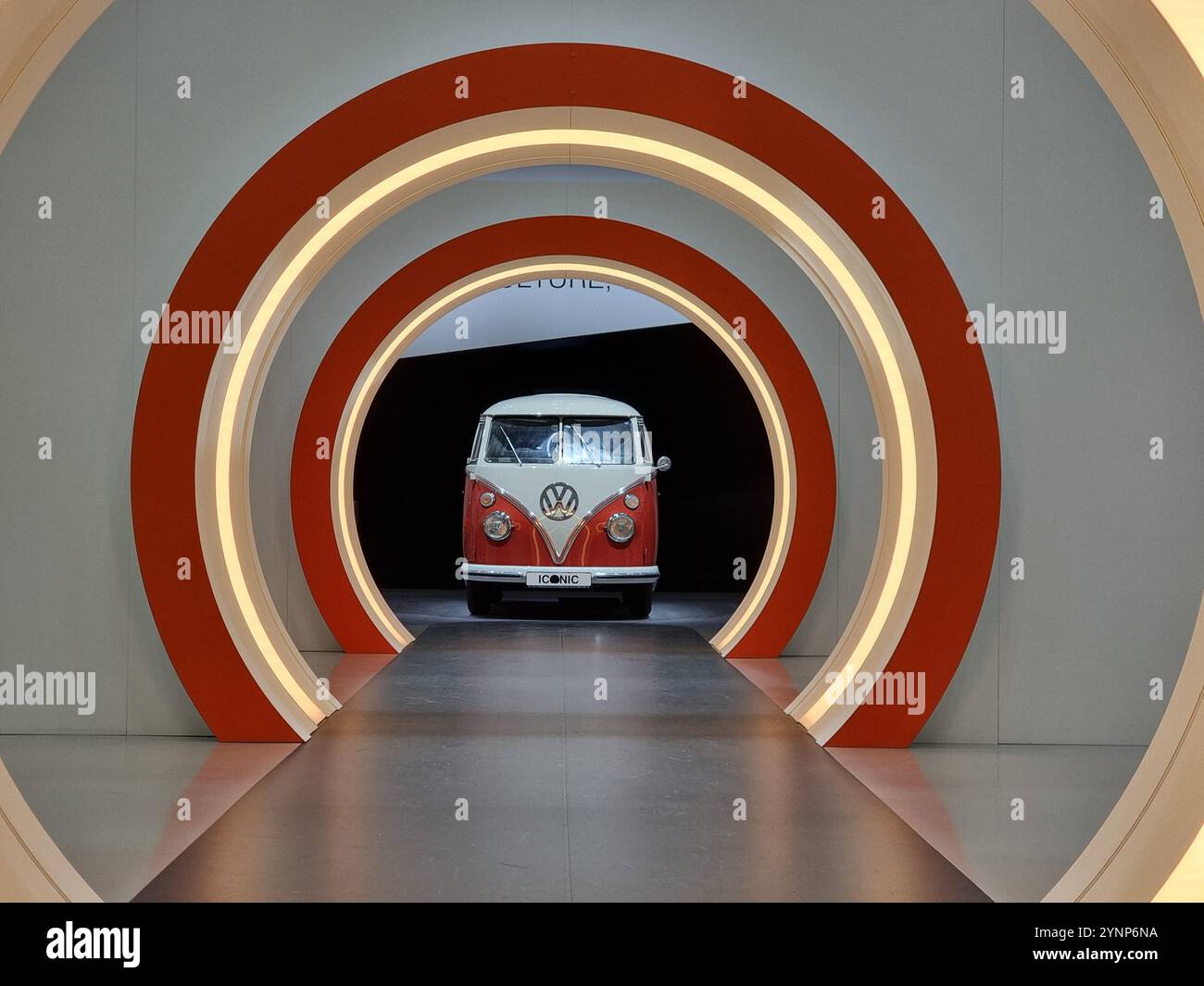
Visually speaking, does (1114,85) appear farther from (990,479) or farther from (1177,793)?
(990,479)

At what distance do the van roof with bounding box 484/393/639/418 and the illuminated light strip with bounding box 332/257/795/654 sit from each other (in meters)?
2.02

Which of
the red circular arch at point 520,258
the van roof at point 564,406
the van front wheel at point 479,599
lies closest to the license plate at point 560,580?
the van front wheel at point 479,599

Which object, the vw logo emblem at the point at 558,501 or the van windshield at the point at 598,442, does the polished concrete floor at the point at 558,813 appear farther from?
the van windshield at the point at 598,442

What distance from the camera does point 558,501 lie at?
11375 mm

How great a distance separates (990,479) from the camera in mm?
5719

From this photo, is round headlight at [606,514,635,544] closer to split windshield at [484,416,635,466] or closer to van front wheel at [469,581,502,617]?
split windshield at [484,416,635,466]

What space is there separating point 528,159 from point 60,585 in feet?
11.1

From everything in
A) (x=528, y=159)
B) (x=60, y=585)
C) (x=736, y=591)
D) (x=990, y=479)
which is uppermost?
(x=528, y=159)

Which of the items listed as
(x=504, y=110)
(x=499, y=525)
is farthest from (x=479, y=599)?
(x=504, y=110)

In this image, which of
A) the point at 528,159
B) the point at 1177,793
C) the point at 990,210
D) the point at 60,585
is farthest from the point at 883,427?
the point at 60,585

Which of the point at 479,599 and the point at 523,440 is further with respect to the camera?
the point at 479,599

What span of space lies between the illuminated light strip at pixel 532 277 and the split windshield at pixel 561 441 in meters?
2.03

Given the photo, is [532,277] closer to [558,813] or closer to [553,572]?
[553,572]

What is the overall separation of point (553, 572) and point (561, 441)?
4.76 feet
